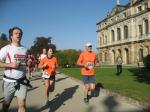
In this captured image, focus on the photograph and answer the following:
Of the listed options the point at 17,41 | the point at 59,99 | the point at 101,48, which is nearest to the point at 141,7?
the point at 101,48

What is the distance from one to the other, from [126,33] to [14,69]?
213 ft

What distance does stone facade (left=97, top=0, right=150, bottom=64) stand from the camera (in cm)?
6116

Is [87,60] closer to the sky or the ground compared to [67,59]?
closer to the ground

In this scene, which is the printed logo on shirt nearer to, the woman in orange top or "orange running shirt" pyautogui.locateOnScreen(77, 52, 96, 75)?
the woman in orange top

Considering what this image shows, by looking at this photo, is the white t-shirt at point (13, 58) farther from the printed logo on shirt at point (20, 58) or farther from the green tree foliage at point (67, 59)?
the green tree foliage at point (67, 59)

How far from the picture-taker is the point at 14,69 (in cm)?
645

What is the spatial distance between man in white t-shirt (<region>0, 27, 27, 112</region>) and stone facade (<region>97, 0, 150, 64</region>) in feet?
168

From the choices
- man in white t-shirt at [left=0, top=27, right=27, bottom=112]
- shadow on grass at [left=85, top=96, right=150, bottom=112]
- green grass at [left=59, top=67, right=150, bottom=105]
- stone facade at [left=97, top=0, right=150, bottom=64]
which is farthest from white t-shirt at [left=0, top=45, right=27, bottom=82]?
stone facade at [left=97, top=0, right=150, bottom=64]

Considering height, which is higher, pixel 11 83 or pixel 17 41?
pixel 17 41

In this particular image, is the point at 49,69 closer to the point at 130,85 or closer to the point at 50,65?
the point at 50,65

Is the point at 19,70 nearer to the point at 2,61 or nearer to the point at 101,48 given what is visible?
the point at 2,61

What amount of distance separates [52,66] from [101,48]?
75.6 metres

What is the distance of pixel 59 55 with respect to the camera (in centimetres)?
5697

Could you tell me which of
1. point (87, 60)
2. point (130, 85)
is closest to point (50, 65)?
point (87, 60)
